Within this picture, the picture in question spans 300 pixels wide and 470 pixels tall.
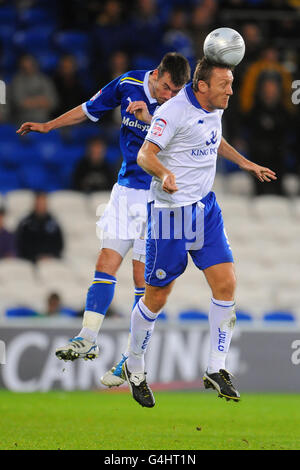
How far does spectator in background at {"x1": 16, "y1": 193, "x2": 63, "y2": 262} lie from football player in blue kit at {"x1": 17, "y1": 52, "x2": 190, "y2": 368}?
622 cm

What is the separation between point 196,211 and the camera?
814cm

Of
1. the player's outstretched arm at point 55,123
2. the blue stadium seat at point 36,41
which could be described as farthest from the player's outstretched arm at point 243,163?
the blue stadium seat at point 36,41

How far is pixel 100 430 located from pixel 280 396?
4.51 m

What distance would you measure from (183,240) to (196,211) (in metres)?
0.25

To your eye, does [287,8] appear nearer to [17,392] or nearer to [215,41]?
[17,392]

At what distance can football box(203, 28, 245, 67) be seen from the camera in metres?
7.95

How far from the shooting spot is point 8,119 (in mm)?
17141

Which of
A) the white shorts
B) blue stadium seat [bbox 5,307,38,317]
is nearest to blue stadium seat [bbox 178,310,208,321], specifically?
blue stadium seat [bbox 5,307,38,317]

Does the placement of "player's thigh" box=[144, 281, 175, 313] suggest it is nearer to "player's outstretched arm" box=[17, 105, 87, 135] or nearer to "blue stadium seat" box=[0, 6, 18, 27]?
"player's outstretched arm" box=[17, 105, 87, 135]

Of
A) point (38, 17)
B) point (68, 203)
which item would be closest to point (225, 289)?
point (68, 203)

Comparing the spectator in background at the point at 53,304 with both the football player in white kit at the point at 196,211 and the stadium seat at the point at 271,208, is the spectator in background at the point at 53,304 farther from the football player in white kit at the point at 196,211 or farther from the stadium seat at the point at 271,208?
the football player in white kit at the point at 196,211

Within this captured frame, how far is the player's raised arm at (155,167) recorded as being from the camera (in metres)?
7.35

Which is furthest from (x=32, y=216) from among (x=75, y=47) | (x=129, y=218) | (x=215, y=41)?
(x=215, y=41)

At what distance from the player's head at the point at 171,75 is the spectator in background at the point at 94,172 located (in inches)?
280
